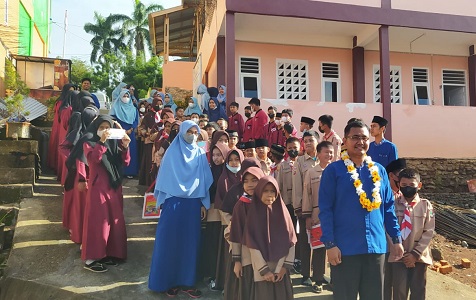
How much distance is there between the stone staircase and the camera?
19.7 ft

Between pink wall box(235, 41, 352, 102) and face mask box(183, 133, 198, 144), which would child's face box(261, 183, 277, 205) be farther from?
pink wall box(235, 41, 352, 102)

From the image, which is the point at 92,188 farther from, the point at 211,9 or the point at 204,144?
the point at 211,9

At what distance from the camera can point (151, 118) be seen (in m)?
7.72

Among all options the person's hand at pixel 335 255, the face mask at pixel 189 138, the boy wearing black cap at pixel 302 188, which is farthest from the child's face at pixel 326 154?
the person's hand at pixel 335 255

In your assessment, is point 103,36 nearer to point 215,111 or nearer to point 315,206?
point 215,111

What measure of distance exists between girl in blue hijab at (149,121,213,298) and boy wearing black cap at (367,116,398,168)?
2.18m

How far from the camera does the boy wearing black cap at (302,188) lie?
423 cm

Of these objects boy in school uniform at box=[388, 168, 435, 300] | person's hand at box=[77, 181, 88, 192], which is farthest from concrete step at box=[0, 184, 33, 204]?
boy in school uniform at box=[388, 168, 435, 300]

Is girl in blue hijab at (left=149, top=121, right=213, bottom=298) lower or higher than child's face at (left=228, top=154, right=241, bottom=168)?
lower

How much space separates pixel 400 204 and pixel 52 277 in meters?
3.69

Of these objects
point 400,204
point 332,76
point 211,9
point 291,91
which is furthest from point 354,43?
point 400,204

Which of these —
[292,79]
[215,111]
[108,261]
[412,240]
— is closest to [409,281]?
[412,240]

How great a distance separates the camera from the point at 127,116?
25.3 feet

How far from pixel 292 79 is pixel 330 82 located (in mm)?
1174
